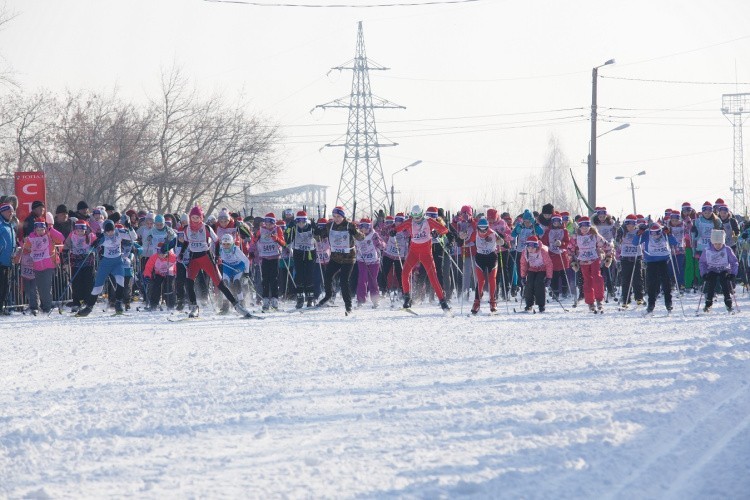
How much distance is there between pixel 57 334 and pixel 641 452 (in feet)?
33.8

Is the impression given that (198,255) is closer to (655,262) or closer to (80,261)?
(80,261)

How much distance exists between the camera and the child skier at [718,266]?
61.3 ft

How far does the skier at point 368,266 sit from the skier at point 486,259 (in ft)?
9.50

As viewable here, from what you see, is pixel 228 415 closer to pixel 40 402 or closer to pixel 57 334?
pixel 40 402

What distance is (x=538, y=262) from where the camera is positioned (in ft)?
64.6

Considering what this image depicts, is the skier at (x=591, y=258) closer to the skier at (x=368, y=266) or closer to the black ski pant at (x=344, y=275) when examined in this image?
the black ski pant at (x=344, y=275)

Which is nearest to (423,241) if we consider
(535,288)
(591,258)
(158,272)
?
(535,288)

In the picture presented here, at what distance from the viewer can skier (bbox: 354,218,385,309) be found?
22.2 m

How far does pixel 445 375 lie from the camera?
1041cm

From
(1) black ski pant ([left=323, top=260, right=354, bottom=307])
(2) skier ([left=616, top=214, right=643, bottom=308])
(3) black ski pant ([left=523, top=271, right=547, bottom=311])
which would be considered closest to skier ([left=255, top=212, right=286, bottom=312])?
(1) black ski pant ([left=323, top=260, right=354, bottom=307])

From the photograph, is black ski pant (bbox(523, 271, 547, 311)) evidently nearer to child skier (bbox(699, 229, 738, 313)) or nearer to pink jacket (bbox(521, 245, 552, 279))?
pink jacket (bbox(521, 245, 552, 279))

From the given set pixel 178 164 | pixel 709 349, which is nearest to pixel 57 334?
pixel 709 349

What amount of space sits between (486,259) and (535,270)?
96 cm

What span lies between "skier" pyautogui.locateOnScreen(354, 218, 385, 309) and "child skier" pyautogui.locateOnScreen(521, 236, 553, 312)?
329 cm
